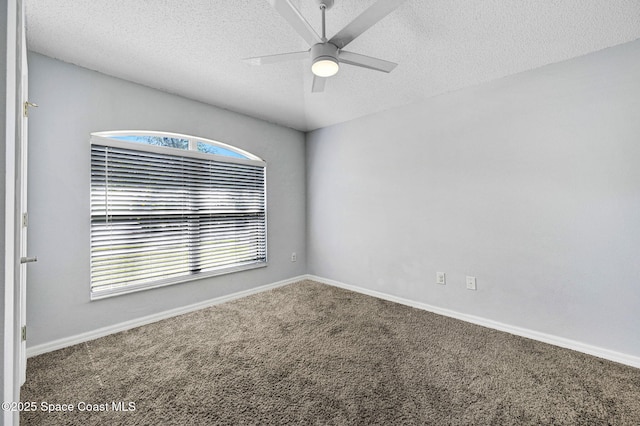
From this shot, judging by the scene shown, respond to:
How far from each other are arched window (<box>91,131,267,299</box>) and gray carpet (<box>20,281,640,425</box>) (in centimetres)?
60

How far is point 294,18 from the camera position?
1.43 m

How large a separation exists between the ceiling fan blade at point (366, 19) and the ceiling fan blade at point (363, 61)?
0.09 meters

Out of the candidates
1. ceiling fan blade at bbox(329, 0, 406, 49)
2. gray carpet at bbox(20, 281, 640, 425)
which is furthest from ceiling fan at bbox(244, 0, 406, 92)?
gray carpet at bbox(20, 281, 640, 425)

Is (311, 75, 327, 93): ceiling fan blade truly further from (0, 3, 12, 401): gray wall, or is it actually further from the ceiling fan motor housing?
(0, 3, 12, 401): gray wall

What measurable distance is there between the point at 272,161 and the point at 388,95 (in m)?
1.74

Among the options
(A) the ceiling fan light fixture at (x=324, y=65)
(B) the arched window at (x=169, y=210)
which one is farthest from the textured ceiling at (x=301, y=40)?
(B) the arched window at (x=169, y=210)

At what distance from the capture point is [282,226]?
3.93 meters

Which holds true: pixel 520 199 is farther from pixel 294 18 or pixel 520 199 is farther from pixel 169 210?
pixel 169 210

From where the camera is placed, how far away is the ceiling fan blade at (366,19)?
132 centimetres

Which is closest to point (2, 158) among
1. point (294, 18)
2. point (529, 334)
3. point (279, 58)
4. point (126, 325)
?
point (294, 18)

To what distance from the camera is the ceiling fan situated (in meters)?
1.35

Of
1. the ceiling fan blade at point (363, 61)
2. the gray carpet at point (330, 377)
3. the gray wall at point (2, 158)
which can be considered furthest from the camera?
the ceiling fan blade at point (363, 61)

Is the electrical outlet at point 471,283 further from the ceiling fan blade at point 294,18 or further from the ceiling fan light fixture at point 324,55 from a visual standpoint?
the ceiling fan blade at point 294,18

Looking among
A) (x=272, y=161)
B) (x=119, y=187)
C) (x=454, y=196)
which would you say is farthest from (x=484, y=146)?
(x=119, y=187)
